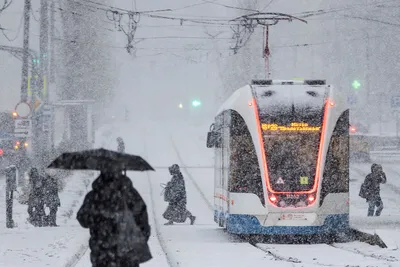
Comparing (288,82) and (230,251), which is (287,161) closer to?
(288,82)

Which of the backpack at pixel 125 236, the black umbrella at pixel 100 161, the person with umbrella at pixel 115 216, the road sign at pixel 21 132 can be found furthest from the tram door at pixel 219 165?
the backpack at pixel 125 236

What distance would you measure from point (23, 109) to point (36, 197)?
6488 mm

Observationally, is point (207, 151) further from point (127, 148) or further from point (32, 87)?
point (32, 87)

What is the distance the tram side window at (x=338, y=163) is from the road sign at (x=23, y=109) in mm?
12666

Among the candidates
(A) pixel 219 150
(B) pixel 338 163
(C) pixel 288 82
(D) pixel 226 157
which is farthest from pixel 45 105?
(B) pixel 338 163

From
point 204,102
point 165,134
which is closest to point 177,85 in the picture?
point 204,102

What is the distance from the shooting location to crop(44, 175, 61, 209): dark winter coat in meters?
22.5

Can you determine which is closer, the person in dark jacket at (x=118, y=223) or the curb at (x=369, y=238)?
the person in dark jacket at (x=118, y=223)

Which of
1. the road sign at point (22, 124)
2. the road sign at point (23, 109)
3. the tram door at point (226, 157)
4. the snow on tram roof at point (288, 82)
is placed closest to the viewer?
the tram door at point (226, 157)

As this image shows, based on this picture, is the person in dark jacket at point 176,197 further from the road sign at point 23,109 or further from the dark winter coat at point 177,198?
the road sign at point 23,109

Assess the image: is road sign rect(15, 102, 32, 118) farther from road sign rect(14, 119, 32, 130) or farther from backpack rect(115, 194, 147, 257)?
backpack rect(115, 194, 147, 257)

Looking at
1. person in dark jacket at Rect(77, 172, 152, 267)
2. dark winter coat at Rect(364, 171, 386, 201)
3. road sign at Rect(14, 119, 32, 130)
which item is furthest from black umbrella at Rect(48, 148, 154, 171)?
road sign at Rect(14, 119, 32, 130)

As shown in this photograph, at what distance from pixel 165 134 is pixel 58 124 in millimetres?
18298

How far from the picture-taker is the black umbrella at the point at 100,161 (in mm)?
8078
